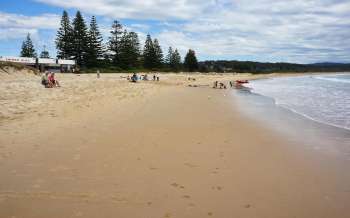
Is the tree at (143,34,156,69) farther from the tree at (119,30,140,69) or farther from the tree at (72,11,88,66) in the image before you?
the tree at (72,11,88,66)

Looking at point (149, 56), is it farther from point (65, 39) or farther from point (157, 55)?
point (65, 39)

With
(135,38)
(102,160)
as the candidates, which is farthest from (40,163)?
(135,38)

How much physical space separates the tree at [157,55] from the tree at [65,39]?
2335 centimetres

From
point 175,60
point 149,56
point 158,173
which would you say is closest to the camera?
point 158,173

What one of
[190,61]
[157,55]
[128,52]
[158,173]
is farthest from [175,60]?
[158,173]

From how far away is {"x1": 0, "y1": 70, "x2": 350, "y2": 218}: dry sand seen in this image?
493cm

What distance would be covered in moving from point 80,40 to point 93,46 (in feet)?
9.21

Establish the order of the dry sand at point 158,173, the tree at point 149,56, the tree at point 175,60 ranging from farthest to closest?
1. the tree at point 175,60
2. the tree at point 149,56
3. the dry sand at point 158,173

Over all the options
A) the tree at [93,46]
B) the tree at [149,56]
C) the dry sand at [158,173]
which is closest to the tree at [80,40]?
the tree at [93,46]

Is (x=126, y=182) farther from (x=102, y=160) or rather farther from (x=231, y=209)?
(x=231, y=209)

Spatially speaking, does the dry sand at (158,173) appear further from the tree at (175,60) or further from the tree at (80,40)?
the tree at (175,60)

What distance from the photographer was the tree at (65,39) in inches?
2886

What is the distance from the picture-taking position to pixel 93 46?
242 ft

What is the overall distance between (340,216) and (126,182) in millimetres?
3189
